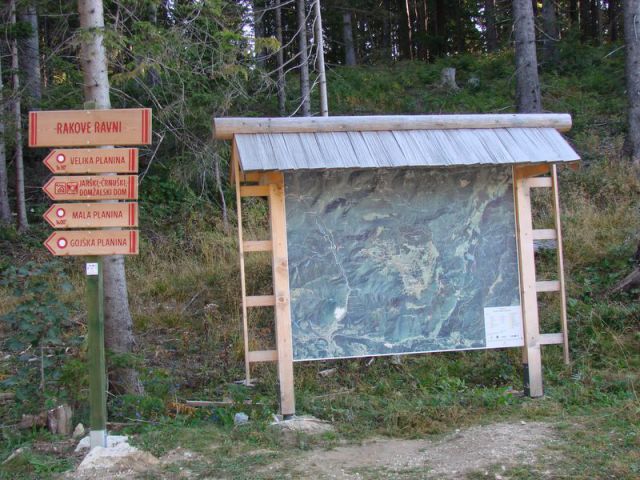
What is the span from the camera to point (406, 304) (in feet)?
20.4

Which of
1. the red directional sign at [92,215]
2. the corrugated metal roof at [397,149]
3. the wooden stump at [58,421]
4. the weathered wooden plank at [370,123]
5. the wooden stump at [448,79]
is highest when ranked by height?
the wooden stump at [448,79]

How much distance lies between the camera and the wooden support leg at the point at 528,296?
619 cm

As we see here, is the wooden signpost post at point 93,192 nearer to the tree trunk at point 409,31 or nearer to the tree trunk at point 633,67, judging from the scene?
the tree trunk at point 633,67

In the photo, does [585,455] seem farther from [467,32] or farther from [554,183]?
[467,32]

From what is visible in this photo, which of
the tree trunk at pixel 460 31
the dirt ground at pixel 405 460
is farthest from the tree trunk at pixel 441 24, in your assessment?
the dirt ground at pixel 405 460

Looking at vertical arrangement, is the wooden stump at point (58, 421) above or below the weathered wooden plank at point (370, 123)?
below

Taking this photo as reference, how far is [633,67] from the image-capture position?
520 inches

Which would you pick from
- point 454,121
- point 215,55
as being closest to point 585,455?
point 454,121

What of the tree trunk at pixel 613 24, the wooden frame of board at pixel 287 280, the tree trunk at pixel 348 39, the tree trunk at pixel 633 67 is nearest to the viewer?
the wooden frame of board at pixel 287 280

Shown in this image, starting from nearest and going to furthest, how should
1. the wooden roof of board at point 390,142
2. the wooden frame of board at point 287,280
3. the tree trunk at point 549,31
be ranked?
the wooden roof of board at point 390,142
the wooden frame of board at point 287,280
the tree trunk at point 549,31

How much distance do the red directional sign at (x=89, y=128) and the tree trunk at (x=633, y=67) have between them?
10.9 m

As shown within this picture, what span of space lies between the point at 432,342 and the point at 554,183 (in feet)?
6.66

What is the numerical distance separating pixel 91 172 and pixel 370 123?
2556 mm

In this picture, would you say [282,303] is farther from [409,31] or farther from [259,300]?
[409,31]
